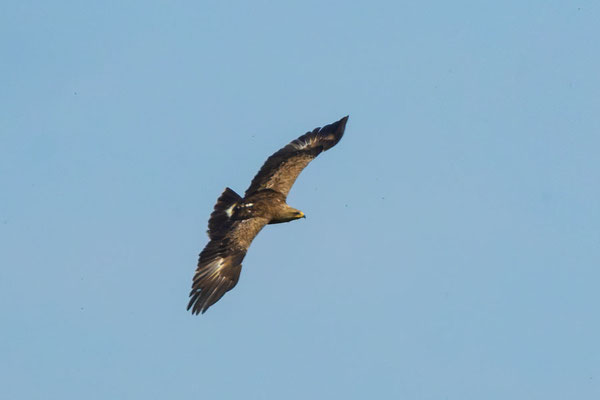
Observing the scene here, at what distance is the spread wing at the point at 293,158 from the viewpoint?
88.3 feet

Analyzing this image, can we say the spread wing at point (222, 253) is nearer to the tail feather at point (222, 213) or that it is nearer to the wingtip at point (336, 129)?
the tail feather at point (222, 213)

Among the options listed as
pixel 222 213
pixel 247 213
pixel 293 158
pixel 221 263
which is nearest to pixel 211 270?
pixel 221 263

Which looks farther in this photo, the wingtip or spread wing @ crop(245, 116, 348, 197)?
the wingtip

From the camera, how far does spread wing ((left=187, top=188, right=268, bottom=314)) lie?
23.2 m

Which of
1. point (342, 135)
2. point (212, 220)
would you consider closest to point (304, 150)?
point (342, 135)

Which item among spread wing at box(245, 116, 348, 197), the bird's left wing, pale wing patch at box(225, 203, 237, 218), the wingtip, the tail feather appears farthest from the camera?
the wingtip

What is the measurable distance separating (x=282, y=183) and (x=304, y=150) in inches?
61.1

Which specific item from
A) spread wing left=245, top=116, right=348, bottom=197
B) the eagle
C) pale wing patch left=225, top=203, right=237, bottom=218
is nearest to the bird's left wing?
the eagle

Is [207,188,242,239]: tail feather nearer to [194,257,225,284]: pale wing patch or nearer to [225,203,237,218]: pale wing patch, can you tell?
[225,203,237,218]: pale wing patch

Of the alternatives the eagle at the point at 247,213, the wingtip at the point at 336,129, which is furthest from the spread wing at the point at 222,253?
the wingtip at the point at 336,129

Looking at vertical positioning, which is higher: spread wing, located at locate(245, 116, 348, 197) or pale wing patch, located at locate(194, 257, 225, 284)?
spread wing, located at locate(245, 116, 348, 197)

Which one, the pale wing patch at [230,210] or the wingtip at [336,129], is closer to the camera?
the pale wing patch at [230,210]

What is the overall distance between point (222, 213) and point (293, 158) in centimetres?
326

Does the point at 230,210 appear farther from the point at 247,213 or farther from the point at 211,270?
the point at 211,270
